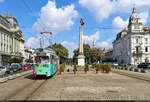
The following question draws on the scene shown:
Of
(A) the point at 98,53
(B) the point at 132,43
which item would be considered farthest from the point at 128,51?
(A) the point at 98,53

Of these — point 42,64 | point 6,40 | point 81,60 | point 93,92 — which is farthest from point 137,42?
point 93,92

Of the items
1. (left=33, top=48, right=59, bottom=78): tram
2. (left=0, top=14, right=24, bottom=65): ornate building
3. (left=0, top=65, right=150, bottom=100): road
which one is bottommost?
(left=0, top=65, right=150, bottom=100): road

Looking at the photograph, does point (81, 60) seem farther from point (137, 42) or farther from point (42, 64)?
point (137, 42)

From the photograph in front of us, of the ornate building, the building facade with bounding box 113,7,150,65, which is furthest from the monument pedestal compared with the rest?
the building facade with bounding box 113,7,150,65

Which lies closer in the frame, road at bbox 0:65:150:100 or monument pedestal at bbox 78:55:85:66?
road at bbox 0:65:150:100

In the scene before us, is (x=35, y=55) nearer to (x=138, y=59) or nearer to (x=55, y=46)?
(x=138, y=59)

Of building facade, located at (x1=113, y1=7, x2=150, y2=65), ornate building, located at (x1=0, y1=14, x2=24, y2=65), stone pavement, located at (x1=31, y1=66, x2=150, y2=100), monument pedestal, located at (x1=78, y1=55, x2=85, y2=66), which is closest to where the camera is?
stone pavement, located at (x1=31, y1=66, x2=150, y2=100)

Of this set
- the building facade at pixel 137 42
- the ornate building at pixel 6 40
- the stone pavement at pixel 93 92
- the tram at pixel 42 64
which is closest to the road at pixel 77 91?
the stone pavement at pixel 93 92

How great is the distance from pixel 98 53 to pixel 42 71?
201 feet

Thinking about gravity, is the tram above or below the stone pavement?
above

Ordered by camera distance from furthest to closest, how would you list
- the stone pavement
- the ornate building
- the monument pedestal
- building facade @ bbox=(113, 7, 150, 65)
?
1. building facade @ bbox=(113, 7, 150, 65)
2. the ornate building
3. the monument pedestal
4. the stone pavement

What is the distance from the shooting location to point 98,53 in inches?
3017

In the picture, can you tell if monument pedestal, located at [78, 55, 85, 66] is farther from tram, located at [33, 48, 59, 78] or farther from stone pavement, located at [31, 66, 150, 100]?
stone pavement, located at [31, 66, 150, 100]

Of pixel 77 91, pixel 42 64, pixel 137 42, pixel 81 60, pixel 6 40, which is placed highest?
pixel 137 42
